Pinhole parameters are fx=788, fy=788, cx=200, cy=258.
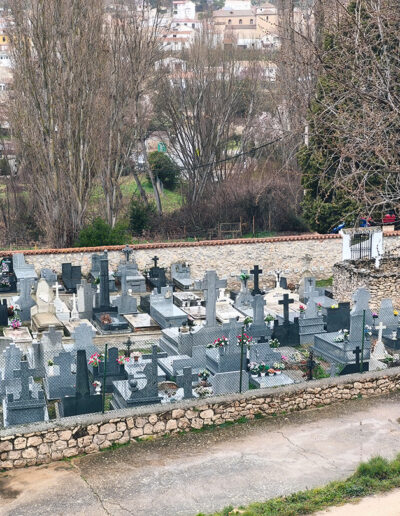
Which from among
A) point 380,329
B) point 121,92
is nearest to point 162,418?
point 380,329

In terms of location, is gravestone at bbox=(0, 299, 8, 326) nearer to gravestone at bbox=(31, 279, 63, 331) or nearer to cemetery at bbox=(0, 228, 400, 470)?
cemetery at bbox=(0, 228, 400, 470)

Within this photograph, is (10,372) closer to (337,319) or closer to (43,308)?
(43,308)

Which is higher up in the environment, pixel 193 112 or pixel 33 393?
pixel 193 112

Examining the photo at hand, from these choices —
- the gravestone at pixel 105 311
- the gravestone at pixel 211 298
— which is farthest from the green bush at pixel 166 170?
the gravestone at pixel 211 298

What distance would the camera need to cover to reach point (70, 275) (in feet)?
69.2

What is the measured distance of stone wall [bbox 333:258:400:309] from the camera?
763 inches

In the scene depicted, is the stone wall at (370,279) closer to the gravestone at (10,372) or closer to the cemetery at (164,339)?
the cemetery at (164,339)

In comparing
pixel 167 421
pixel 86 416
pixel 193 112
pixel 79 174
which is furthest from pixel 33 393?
pixel 193 112

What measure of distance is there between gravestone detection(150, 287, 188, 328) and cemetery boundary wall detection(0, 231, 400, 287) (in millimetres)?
3653

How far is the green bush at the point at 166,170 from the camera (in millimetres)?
35688

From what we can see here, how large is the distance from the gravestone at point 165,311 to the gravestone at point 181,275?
2.24m

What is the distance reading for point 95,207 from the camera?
28.6 m

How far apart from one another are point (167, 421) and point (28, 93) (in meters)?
15.6

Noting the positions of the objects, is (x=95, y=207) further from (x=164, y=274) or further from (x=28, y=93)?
(x=164, y=274)
